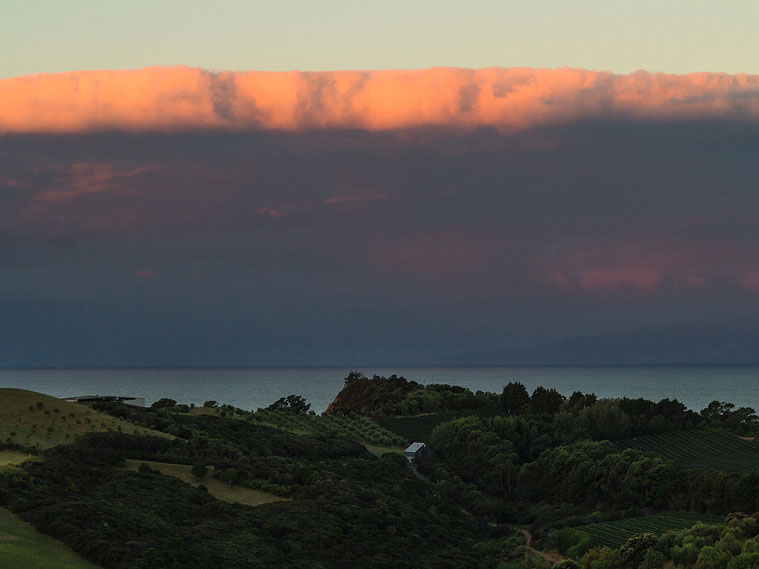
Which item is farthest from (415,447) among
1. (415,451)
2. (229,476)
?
(229,476)

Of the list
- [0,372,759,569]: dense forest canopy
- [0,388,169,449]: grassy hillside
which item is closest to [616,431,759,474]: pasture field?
[0,372,759,569]: dense forest canopy

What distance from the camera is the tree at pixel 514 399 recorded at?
140750 mm

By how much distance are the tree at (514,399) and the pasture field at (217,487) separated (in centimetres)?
8508

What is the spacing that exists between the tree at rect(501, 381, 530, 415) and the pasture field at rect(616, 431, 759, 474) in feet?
81.7

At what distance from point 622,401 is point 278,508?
92199 millimetres

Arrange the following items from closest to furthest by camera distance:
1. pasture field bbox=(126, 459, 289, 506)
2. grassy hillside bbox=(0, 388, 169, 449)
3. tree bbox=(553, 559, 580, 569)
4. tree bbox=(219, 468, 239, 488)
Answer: tree bbox=(553, 559, 580, 569), pasture field bbox=(126, 459, 289, 506), tree bbox=(219, 468, 239, 488), grassy hillside bbox=(0, 388, 169, 449)

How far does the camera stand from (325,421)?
119250mm

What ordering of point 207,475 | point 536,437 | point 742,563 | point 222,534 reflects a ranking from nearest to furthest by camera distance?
point 742,563 < point 222,534 < point 207,475 < point 536,437

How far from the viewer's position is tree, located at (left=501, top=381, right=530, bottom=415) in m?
141

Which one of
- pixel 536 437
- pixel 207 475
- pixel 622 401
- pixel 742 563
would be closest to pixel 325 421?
pixel 536 437

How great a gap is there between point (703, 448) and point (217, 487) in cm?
7898

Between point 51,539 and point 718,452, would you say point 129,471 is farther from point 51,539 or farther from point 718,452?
point 718,452

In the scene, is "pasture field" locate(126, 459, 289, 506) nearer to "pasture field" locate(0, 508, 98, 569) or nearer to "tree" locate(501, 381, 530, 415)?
"pasture field" locate(0, 508, 98, 569)

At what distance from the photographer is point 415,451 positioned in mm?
102625
